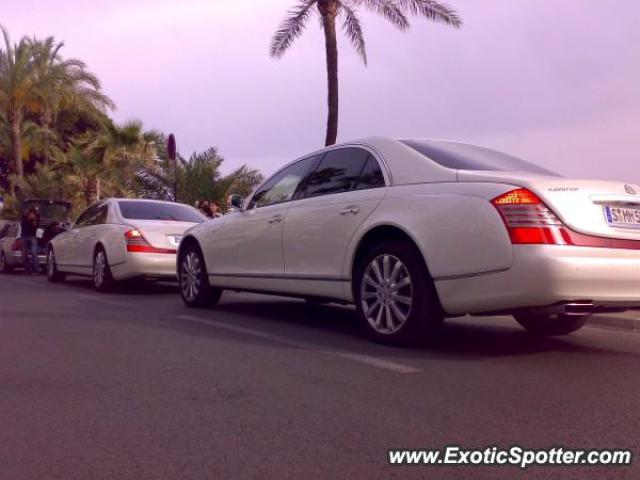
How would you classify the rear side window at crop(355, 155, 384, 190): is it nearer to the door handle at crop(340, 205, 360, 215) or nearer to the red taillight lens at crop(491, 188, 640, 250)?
the door handle at crop(340, 205, 360, 215)

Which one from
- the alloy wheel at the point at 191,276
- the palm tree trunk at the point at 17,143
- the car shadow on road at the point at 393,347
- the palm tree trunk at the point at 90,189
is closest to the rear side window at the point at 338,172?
the car shadow on road at the point at 393,347

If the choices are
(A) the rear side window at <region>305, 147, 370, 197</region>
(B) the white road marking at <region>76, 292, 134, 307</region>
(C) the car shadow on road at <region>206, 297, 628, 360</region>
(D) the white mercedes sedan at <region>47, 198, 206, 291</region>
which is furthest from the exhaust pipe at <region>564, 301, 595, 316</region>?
(D) the white mercedes sedan at <region>47, 198, 206, 291</region>

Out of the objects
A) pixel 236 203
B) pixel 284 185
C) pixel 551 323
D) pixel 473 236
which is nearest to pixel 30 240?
pixel 236 203

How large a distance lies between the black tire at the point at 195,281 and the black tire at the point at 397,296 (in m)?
2.79

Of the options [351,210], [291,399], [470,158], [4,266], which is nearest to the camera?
[291,399]

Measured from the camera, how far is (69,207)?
1883 cm

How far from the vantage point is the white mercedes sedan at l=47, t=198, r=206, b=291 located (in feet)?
32.3

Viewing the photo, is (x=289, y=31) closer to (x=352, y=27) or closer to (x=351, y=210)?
(x=352, y=27)

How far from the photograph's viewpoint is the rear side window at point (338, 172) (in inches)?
235

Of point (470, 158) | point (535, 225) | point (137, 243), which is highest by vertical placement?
point (470, 158)

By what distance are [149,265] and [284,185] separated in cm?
357

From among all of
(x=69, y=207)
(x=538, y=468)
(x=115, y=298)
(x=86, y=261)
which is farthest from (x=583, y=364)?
(x=69, y=207)

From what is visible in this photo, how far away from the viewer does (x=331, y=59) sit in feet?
57.4

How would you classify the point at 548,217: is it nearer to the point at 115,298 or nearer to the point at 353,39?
the point at 115,298
